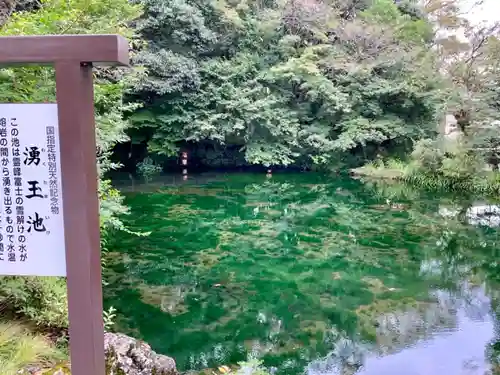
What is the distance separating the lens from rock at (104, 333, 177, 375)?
7.98 feet

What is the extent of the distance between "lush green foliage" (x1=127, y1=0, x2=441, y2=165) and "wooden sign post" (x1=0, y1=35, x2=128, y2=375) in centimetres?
1083

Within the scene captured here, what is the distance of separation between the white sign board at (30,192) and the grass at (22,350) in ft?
2.96

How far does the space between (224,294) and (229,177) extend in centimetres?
829

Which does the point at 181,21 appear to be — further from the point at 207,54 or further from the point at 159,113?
the point at 159,113

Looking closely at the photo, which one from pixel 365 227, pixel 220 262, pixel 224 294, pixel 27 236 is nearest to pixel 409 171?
pixel 365 227

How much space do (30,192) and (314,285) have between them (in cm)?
399

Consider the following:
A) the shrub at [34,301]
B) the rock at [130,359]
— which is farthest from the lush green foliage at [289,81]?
the rock at [130,359]

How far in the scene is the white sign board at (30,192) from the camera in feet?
5.01

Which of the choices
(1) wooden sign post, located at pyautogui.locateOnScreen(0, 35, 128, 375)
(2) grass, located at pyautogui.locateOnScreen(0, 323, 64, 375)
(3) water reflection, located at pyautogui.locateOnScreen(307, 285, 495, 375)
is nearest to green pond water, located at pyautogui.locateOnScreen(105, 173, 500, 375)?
(3) water reflection, located at pyautogui.locateOnScreen(307, 285, 495, 375)

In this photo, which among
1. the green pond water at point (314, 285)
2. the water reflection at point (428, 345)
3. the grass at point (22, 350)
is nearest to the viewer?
the grass at point (22, 350)

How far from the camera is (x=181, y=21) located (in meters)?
12.1

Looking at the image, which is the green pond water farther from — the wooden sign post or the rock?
the wooden sign post

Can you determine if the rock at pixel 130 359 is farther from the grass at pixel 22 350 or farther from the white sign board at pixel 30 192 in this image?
the white sign board at pixel 30 192

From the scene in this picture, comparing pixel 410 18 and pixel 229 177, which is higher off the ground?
pixel 410 18
